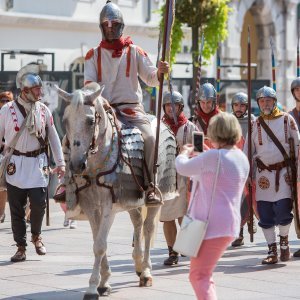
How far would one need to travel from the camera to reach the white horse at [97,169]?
32.3ft

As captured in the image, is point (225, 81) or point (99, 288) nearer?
point (99, 288)

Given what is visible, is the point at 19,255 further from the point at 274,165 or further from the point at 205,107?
the point at 274,165

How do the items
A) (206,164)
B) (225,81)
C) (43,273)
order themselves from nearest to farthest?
(206,164) → (43,273) → (225,81)

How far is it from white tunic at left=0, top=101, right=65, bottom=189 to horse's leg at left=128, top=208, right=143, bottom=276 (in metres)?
1.57

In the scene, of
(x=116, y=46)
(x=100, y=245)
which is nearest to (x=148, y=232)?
(x=100, y=245)

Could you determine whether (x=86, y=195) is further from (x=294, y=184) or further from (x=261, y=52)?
(x=261, y=52)

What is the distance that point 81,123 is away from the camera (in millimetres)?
9852

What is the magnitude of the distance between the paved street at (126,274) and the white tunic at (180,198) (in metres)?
0.49

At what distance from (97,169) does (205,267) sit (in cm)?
221

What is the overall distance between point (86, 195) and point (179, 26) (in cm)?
1777

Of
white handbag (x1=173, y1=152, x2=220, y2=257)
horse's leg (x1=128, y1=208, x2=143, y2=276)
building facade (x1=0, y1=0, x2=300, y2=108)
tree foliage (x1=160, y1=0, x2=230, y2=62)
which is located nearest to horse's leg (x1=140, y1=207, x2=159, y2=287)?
horse's leg (x1=128, y1=208, x2=143, y2=276)

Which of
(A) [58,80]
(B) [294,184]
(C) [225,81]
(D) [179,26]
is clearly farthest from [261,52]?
(B) [294,184]

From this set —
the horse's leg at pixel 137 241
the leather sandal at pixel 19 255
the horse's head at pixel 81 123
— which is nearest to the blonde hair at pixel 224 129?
the horse's head at pixel 81 123

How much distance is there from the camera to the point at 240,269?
12039mm
